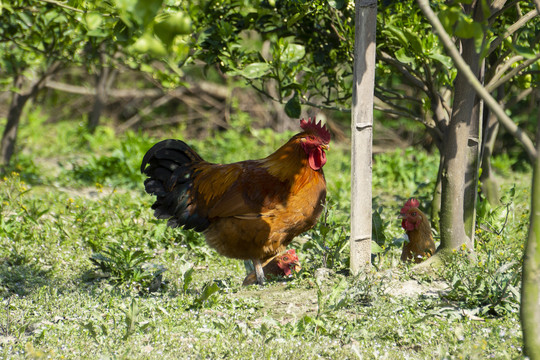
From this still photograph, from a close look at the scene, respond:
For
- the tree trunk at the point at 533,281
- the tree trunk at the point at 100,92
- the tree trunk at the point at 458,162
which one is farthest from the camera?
the tree trunk at the point at 100,92

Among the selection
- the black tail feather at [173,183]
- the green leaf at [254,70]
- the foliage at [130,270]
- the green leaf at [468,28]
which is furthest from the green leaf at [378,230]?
the green leaf at [468,28]

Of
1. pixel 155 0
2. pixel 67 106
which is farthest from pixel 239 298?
pixel 67 106

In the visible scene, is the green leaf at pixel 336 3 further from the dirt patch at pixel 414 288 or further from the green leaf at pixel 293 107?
the dirt patch at pixel 414 288

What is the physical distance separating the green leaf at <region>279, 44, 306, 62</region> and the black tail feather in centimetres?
115

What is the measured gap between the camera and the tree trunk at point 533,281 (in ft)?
8.32

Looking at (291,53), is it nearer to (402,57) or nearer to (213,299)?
(402,57)

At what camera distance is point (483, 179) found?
19.2ft

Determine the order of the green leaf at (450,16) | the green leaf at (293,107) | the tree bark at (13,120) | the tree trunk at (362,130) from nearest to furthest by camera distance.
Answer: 1. the green leaf at (450,16)
2. the tree trunk at (362,130)
3. the green leaf at (293,107)
4. the tree bark at (13,120)

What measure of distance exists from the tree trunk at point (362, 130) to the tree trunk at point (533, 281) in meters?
1.36

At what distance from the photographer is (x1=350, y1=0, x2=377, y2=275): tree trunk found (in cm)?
372

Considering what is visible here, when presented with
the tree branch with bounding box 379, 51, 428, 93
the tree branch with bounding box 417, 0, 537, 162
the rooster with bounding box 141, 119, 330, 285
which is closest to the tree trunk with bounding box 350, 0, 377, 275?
the rooster with bounding box 141, 119, 330, 285

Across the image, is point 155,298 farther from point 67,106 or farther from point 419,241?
point 67,106

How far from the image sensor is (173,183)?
4.84 meters

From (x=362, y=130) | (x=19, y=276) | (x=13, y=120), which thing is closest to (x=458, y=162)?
(x=362, y=130)
